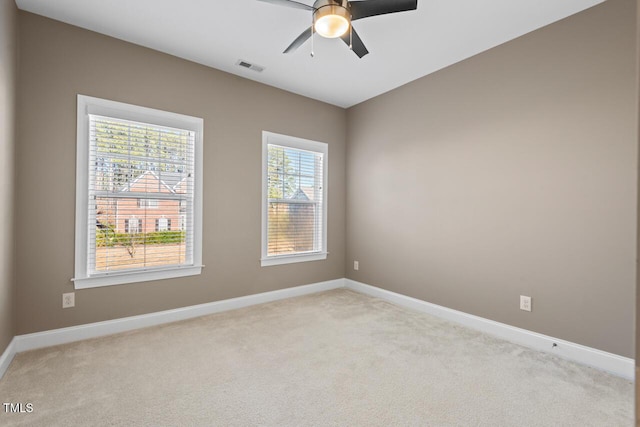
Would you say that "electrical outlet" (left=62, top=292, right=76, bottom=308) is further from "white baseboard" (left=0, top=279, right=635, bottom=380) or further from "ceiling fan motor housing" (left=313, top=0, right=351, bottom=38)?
"ceiling fan motor housing" (left=313, top=0, right=351, bottom=38)

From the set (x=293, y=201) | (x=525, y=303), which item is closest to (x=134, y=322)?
(x=293, y=201)

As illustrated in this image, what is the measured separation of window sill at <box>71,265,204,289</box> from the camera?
106 inches

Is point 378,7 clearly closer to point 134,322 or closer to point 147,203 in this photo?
point 147,203

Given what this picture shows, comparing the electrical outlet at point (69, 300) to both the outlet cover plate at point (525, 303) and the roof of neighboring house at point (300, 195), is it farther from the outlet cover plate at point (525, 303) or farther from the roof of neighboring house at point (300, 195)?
the outlet cover plate at point (525, 303)

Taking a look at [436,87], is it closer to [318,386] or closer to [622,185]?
[622,185]

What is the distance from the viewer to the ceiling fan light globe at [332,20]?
6.05 feet

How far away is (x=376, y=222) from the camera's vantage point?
13.7 feet

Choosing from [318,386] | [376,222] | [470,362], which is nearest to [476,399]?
[470,362]

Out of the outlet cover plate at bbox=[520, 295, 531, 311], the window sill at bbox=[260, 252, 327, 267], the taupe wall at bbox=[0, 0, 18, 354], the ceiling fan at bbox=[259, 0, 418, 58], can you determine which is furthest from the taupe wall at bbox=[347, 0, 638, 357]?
the taupe wall at bbox=[0, 0, 18, 354]

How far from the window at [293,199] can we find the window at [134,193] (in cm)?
86

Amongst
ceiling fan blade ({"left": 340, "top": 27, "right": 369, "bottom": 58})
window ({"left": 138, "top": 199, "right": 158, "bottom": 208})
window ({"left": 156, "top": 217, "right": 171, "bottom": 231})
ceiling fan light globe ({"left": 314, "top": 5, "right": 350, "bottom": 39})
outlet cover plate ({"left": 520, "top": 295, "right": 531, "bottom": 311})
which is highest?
ceiling fan blade ({"left": 340, "top": 27, "right": 369, "bottom": 58})

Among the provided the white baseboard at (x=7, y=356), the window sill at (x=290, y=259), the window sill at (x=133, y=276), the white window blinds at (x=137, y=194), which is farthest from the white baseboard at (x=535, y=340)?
the white baseboard at (x=7, y=356)

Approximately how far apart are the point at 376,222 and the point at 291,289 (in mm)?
1451

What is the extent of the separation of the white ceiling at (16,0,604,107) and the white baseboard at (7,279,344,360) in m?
2.62
